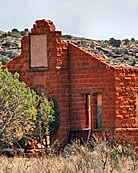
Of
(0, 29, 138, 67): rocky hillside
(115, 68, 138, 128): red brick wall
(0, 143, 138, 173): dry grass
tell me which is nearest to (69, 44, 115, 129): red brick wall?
(115, 68, 138, 128): red brick wall

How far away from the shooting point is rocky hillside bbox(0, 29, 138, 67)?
6569 centimetres

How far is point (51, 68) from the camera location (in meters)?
40.0

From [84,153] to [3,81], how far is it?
6820mm

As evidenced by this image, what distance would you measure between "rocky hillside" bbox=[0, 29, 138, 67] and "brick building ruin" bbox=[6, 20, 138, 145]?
21588 mm

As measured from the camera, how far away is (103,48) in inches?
2800

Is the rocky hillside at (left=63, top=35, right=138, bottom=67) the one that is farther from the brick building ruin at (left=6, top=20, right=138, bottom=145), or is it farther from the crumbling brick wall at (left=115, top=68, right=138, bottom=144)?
the crumbling brick wall at (left=115, top=68, right=138, bottom=144)

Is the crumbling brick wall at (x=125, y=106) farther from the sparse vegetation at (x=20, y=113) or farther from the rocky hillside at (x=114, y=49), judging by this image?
the rocky hillside at (x=114, y=49)

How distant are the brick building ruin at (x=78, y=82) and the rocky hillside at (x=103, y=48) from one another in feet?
70.8

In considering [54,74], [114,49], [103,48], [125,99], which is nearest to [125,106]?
[125,99]

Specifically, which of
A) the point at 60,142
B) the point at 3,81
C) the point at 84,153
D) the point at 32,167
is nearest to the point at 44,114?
the point at 60,142

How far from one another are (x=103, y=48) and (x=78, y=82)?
31.3 metres

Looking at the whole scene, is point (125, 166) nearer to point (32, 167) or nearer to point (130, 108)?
point (32, 167)

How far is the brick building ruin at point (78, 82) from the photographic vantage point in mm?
39188

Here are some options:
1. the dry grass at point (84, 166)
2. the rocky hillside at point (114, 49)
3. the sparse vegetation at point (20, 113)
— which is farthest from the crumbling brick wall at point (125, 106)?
the rocky hillside at point (114, 49)
